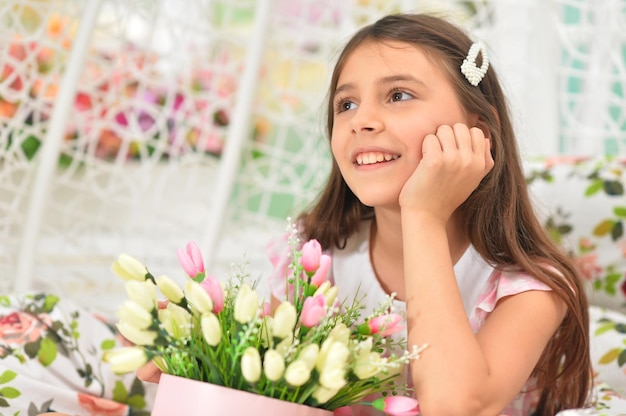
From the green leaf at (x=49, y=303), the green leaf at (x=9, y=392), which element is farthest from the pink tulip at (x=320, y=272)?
the green leaf at (x=49, y=303)

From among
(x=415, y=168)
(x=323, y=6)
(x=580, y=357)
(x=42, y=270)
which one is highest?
(x=323, y=6)

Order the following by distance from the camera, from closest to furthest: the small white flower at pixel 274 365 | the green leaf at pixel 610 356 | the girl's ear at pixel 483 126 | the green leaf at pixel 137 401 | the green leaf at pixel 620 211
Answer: the small white flower at pixel 274 365 → the girl's ear at pixel 483 126 → the green leaf at pixel 137 401 → the green leaf at pixel 610 356 → the green leaf at pixel 620 211

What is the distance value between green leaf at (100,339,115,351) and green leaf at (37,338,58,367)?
0.11 metres

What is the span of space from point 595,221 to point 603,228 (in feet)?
0.08

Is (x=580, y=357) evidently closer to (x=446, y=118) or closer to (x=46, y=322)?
(x=446, y=118)

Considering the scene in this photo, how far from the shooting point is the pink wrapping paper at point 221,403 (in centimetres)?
76

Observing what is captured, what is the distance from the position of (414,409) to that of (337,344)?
139mm

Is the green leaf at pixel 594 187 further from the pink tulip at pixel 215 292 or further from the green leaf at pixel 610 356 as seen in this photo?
the pink tulip at pixel 215 292

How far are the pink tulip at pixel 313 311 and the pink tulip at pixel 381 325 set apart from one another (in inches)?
3.3

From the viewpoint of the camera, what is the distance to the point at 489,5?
7.19 ft

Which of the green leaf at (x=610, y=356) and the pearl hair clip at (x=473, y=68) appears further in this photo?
the green leaf at (x=610, y=356)

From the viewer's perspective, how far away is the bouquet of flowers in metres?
0.74

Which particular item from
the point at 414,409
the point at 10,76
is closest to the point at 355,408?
the point at 414,409

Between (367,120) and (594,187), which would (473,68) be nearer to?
(367,120)
